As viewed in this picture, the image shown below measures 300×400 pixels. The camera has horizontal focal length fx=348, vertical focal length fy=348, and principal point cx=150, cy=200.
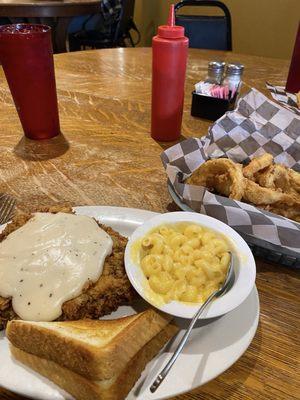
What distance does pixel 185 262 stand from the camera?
0.77m

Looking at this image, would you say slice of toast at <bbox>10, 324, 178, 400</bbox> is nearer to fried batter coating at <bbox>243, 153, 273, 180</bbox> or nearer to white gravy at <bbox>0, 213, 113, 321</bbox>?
white gravy at <bbox>0, 213, 113, 321</bbox>

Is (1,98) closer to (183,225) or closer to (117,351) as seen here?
(183,225)

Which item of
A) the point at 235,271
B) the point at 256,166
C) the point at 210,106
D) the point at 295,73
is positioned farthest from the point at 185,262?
the point at 295,73

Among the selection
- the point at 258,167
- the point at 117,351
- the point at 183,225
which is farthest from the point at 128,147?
the point at 117,351

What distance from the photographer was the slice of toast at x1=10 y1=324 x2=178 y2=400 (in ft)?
1.92

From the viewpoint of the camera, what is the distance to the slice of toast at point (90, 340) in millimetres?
597

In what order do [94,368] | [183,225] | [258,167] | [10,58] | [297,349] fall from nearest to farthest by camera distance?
[94,368]
[297,349]
[183,225]
[258,167]
[10,58]

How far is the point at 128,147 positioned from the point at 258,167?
0.59 m

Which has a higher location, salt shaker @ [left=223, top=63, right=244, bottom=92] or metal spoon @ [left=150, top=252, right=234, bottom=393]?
salt shaker @ [left=223, top=63, right=244, bottom=92]

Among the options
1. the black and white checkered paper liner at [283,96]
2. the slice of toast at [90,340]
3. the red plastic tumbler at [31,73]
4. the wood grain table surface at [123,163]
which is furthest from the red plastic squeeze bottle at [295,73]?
the slice of toast at [90,340]

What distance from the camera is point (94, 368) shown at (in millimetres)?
591

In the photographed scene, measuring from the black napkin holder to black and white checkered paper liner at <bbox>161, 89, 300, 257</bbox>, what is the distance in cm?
20

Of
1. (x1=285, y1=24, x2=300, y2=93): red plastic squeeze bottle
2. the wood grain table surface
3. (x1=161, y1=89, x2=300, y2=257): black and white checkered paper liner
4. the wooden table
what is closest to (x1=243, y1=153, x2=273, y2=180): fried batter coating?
(x1=161, y1=89, x2=300, y2=257): black and white checkered paper liner

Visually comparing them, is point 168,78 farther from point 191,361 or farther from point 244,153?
point 191,361
